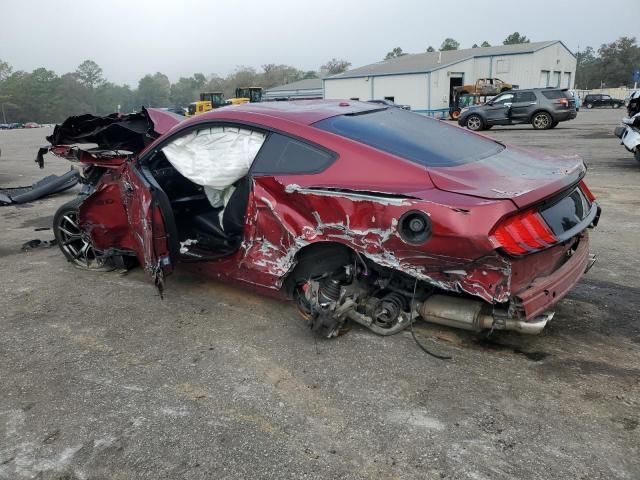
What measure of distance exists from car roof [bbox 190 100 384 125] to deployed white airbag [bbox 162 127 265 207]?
0.47ft

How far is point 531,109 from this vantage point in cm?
1948

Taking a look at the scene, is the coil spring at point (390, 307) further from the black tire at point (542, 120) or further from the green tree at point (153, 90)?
the green tree at point (153, 90)

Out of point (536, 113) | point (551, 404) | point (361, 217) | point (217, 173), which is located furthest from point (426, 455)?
point (536, 113)

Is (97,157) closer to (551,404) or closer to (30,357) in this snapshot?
(30,357)

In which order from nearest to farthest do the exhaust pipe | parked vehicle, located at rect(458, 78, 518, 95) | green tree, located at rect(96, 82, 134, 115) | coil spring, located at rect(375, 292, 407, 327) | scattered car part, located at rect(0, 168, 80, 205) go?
the exhaust pipe → coil spring, located at rect(375, 292, 407, 327) → scattered car part, located at rect(0, 168, 80, 205) → parked vehicle, located at rect(458, 78, 518, 95) → green tree, located at rect(96, 82, 134, 115)

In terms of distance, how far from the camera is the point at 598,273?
4.32m

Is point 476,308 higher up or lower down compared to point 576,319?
higher up

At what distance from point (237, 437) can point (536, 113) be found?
1996 cm

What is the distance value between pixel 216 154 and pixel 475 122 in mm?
19056

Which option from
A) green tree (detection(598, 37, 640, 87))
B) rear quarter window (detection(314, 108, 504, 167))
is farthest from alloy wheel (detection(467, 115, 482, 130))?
green tree (detection(598, 37, 640, 87))

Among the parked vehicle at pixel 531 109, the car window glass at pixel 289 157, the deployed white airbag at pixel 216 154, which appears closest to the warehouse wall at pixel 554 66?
the parked vehicle at pixel 531 109

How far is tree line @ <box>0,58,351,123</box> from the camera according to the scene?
3652 inches

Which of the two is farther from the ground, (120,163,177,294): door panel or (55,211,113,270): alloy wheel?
(120,163,177,294): door panel

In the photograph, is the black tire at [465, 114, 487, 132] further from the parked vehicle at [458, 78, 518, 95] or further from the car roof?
the car roof
